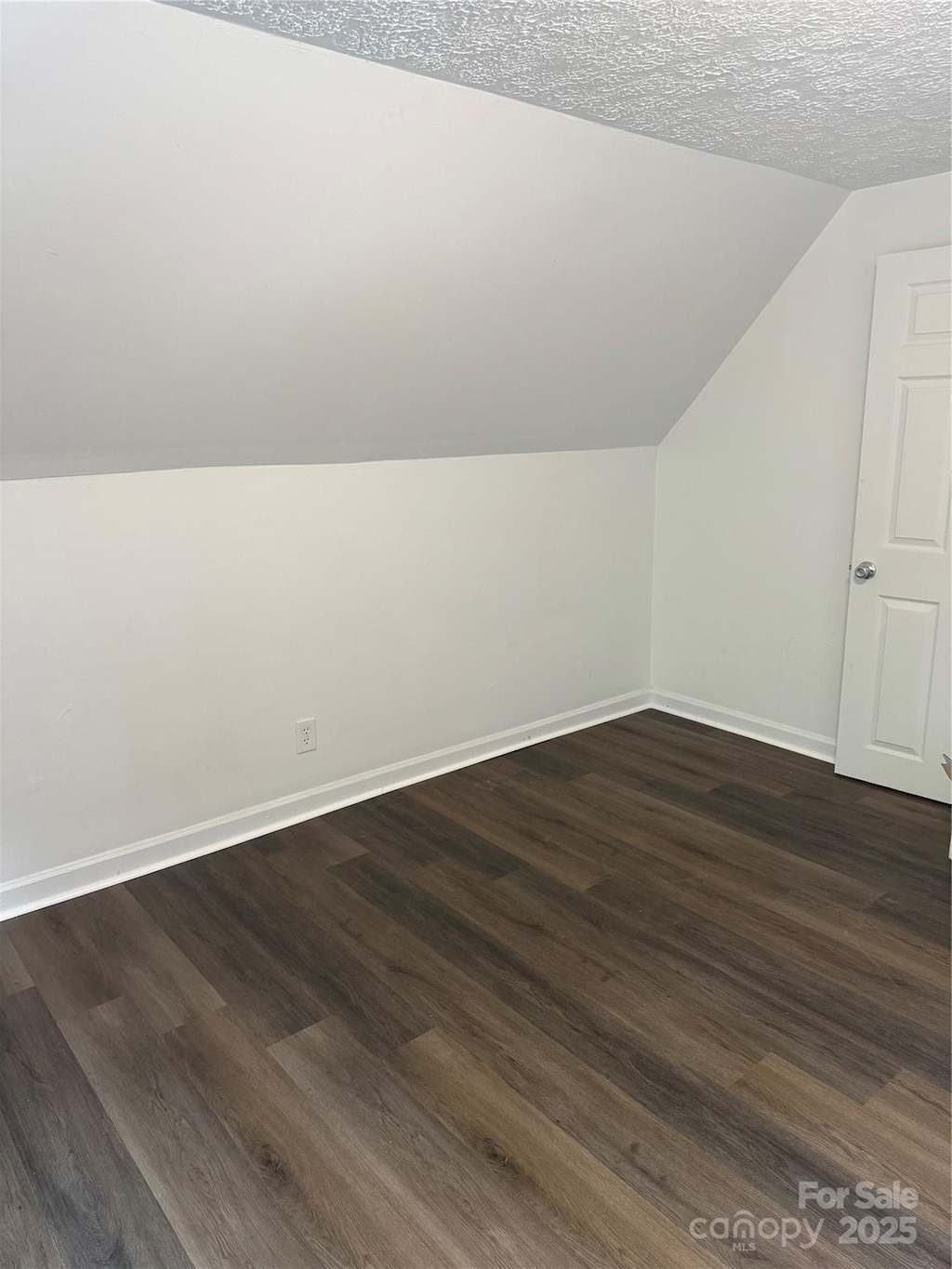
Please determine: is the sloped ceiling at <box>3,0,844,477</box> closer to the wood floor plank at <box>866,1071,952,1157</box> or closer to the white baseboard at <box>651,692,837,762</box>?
the white baseboard at <box>651,692,837,762</box>

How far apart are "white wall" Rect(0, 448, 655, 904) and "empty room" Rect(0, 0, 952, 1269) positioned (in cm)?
2

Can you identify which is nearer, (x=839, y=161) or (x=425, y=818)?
(x=839, y=161)

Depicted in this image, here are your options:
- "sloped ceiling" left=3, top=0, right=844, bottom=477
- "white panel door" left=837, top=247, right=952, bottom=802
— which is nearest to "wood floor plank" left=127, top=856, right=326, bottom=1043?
"sloped ceiling" left=3, top=0, right=844, bottom=477

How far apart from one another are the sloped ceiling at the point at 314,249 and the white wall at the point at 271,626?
0.16 meters

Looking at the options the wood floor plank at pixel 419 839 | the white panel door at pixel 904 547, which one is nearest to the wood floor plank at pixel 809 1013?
the wood floor plank at pixel 419 839

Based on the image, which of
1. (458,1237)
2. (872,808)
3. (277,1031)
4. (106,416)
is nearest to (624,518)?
(872,808)

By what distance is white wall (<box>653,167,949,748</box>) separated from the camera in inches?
138

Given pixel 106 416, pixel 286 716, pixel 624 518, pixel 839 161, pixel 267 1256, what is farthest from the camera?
pixel 624 518

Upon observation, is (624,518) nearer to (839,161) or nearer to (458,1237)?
(839,161)

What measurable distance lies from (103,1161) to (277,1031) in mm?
470

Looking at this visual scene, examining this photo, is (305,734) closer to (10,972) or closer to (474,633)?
(474,633)

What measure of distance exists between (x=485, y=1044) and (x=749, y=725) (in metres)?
2.35

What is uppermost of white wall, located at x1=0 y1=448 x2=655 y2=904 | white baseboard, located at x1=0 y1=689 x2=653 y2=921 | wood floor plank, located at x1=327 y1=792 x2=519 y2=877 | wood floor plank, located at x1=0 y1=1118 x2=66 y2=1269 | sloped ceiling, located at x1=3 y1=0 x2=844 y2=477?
sloped ceiling, located at x1=3 y1=0 x2=844 y2=477

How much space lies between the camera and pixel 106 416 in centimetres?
252
